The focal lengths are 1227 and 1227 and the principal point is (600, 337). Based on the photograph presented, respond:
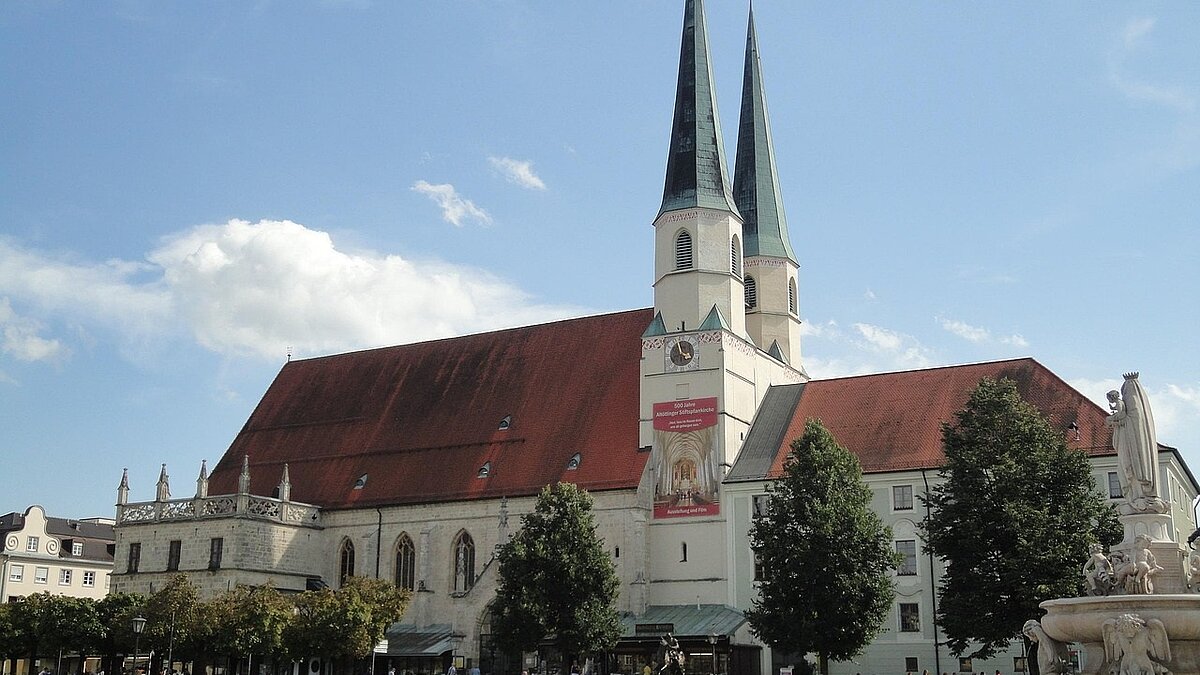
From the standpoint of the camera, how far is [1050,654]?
60.6 feet

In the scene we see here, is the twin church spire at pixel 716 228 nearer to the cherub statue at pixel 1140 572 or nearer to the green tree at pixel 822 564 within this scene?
the green tree at pixel 822 564

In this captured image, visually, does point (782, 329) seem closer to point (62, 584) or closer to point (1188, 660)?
point (1188, 660)

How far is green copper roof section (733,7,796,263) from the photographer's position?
5631 cm

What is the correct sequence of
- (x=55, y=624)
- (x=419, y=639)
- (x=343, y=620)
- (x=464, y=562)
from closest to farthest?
1. (x=343, y=620)
2. (x=55, y=624)
3. (x=419, y=639)
4. (x=464, y=562)

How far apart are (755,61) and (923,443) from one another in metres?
23.7

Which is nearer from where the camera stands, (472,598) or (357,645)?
(357,645)

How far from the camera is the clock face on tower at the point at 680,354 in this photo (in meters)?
48.9

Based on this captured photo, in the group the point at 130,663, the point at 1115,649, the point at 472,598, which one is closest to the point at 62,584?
the point at 130,663

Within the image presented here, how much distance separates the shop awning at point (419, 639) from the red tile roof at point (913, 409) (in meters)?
14.6

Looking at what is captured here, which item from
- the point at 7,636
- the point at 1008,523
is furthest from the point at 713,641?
the point at 7,636

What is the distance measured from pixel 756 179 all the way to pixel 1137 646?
42.6m

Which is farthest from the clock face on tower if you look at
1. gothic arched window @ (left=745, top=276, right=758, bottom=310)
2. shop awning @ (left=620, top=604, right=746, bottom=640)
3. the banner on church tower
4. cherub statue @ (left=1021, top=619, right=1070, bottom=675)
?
cherub statue @ (left=1021, top=619, right=1070, bottom=675)

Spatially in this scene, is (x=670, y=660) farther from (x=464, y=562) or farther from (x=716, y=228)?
(x=716, y=228)

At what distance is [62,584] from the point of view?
241 feet
